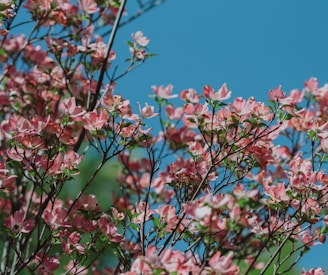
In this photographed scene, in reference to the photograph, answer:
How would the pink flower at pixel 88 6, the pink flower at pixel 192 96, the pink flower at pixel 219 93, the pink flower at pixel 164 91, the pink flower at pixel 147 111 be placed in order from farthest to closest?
1. the pink flower at pixel 88 6
2. the pink flower at pixel 164 91
3. the pink flower at pixel 192 96
4. the pink flower at pixel 147 111
5. the pink flower at pixel 219 93

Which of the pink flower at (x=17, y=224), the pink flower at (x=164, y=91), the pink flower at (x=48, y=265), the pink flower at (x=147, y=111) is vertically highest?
the pink flower at (x=164, y=91)

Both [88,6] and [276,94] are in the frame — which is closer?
[276,94]

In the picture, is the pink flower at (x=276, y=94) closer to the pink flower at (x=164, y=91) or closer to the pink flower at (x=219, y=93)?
the pink flower at (x=219, y=93)

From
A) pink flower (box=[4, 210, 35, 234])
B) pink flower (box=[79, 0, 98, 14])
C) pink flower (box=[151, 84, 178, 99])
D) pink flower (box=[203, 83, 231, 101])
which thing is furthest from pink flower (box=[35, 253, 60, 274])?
pink flower (box=[79, 0, 98, 14])

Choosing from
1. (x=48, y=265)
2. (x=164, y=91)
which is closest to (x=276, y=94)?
(x=164, y=91)

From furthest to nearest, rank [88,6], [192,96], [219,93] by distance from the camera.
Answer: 1. [88,6]
2. [192,96]
3. [219,93]

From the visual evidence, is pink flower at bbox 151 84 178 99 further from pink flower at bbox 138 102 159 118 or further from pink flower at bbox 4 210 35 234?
pink flower at bbox 4 210 35 234

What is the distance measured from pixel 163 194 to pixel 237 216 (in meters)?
1.49

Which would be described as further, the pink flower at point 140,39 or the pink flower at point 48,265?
the pink flower at point 140,39

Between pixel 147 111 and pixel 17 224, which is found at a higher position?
pixel 147 111

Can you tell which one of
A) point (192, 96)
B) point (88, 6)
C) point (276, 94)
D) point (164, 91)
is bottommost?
point (276, 94)

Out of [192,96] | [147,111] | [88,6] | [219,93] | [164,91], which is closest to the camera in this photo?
[219,93]

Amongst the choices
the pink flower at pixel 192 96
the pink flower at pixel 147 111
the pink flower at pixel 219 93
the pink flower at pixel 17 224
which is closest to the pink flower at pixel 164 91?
the pink flower at pixel 192 96

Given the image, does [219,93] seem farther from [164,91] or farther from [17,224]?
[17,224]
